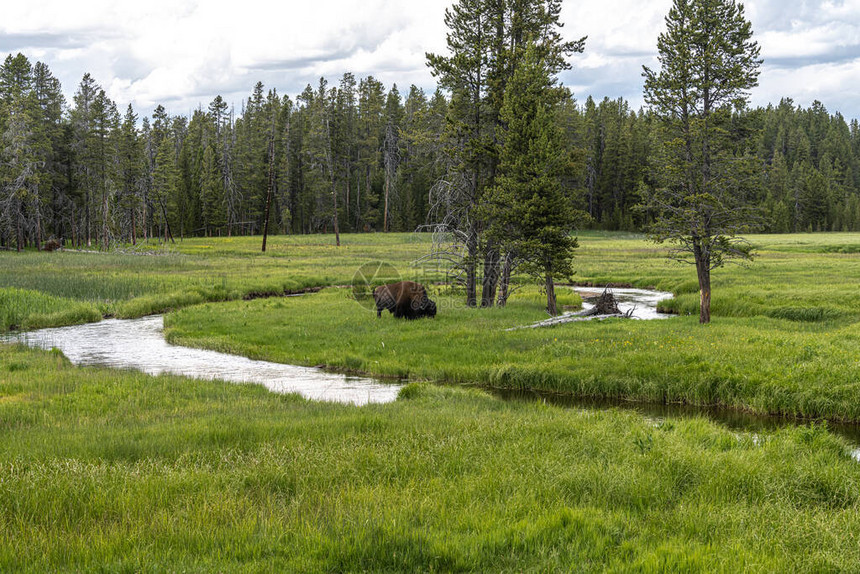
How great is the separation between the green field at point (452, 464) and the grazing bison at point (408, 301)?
439 centimetres

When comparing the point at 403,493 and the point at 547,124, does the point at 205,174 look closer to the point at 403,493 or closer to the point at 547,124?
the point at 547,124

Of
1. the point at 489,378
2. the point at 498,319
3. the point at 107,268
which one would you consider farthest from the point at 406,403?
the point at 107,268

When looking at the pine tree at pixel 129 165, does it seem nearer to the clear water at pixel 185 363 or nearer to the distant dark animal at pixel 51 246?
the distant dark animal at pixel 51 246

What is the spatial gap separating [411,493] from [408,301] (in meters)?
19.9

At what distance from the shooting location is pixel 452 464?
8.84m

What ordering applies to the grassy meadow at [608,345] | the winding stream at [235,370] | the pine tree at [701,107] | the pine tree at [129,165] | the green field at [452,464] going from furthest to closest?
the pine tree at [129,165] < the pine tree at [701,107] < the grassy meadow at [608,345] < the winding stream at [235,370] < the green field at [452,464]

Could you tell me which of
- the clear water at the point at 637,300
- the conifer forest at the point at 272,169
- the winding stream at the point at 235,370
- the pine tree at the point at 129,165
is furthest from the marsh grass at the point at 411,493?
the pine tree at the point at 129,165

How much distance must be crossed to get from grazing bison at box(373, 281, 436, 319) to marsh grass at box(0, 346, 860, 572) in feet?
48.3

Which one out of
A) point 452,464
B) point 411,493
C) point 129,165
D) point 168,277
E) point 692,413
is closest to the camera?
point 411,493

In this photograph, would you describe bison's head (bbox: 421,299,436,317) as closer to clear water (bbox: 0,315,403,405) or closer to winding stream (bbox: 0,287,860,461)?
winding stream (bbox: 0,287,860,461)

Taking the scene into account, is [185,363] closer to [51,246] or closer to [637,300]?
[637,300]

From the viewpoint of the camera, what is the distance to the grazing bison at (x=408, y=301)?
27.2 metres

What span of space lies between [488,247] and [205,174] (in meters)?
80.0

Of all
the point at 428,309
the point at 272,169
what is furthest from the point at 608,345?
the point at 272,169
